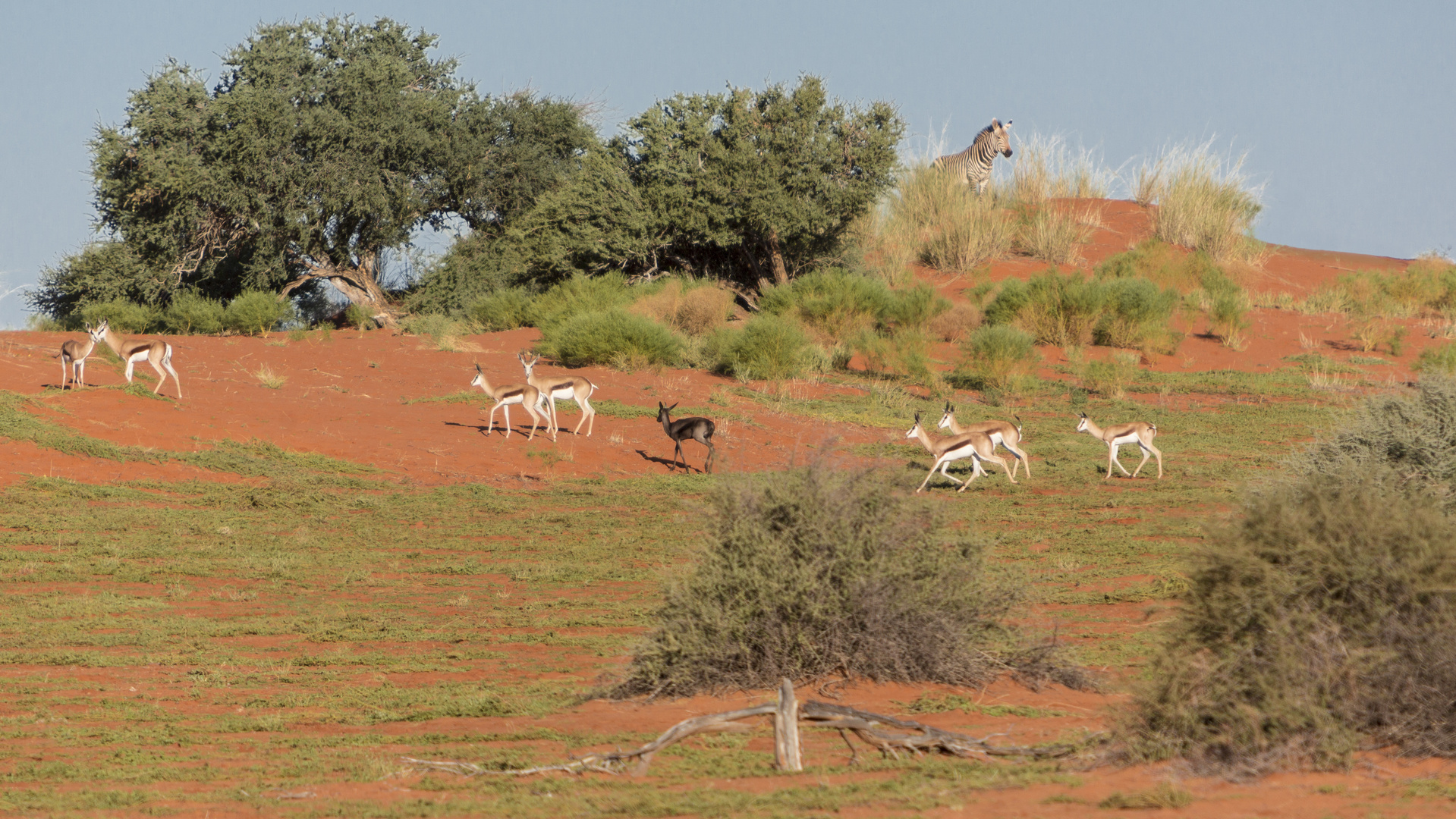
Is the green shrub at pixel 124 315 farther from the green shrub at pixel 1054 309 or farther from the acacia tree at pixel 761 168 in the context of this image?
the green shrub at pixel 1054 309

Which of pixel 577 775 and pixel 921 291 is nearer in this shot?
pixel 577 775

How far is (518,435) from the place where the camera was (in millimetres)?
20609

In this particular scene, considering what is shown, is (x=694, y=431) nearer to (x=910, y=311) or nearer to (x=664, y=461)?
(x=664, y=461)

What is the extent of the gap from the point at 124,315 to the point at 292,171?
5.45 meters

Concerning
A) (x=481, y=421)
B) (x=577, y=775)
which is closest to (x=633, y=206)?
(x=481, y=421)

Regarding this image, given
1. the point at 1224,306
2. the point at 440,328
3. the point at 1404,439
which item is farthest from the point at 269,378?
the point at 1224,306

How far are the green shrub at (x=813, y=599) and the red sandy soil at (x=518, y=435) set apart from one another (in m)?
0.19

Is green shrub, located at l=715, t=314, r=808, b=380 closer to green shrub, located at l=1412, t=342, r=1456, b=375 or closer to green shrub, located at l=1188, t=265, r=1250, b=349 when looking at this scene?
green shrub, located at l=1188, t=265, r=1250, b=349

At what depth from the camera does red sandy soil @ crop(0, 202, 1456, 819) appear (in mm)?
5746

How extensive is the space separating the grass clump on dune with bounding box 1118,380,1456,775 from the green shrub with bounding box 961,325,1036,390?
1930 cm

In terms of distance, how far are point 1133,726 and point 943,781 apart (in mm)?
919

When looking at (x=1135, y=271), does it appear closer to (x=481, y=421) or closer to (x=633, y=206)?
(x=633, y=206)

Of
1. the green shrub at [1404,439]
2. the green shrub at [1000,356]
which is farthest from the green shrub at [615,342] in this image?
the green shrub at [1404,439]

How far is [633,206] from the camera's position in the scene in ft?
110
